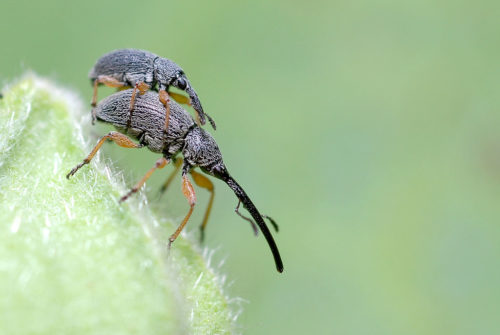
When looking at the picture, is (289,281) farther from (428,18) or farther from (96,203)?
(428,18)

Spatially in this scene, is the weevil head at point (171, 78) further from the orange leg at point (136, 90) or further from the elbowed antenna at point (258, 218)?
the elbowed antenna at point (258, 218)

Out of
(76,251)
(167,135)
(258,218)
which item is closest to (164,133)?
(167,135)

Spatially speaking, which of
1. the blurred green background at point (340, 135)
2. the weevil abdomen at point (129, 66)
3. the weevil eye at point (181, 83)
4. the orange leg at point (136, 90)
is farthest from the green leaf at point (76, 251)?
the blurred green background at point (340, 135)

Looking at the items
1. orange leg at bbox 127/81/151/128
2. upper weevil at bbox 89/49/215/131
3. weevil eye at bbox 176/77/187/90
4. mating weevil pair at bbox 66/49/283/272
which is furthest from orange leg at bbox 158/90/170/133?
weevil eye at bbox 176/77/187/90

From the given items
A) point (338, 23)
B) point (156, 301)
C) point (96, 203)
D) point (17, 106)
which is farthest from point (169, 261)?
point (338, 23)

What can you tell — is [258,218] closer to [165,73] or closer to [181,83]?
[181,83]

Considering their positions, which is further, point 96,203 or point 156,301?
point 96,203
